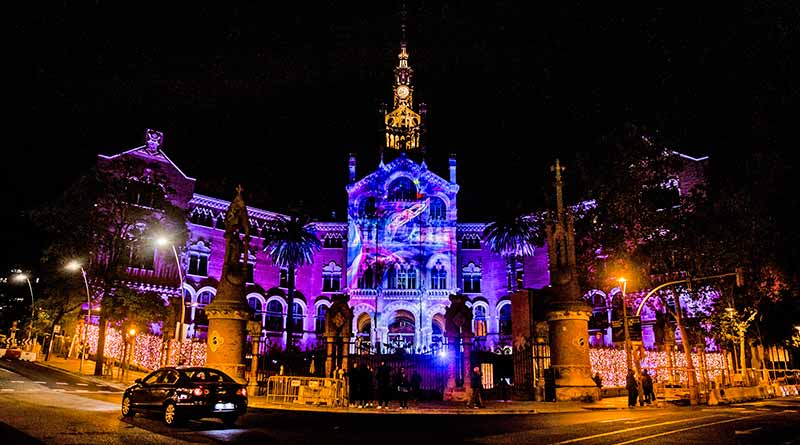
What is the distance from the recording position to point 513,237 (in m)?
57.9

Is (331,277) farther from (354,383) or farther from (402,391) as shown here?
(354,383)

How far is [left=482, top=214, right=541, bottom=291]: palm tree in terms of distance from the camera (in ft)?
189

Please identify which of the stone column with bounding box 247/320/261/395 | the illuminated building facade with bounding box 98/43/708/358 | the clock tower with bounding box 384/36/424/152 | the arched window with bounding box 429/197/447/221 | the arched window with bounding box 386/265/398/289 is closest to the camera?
the stone column with bounding box 247/320/261/395

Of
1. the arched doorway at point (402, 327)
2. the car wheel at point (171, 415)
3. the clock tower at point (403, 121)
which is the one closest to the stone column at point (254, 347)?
the car wheel at point (171, 415)

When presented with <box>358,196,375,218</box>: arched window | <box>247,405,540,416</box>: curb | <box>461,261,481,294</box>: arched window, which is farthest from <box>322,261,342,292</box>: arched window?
<box>247,405,540,416</box>: curb

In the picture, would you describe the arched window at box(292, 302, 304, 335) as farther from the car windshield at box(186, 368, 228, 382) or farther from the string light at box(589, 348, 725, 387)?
the car windshield at box(186, 368, 228, 382)

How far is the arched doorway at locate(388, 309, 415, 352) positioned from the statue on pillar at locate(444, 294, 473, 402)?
1299 inches

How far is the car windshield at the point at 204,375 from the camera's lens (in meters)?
14.3

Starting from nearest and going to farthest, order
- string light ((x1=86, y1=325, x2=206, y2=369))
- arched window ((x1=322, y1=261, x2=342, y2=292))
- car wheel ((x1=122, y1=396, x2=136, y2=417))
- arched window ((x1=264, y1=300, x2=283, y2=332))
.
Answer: car wheel ((x1=122, y1=396, x2=136, y2=417)), string light ((x1=86, y1=325, x2=206, y2=369)), arched window ((x1=264, y1=300, x2=283, y2=332)), arched window ((x1=322, y1=261, x2=342, y2=292))

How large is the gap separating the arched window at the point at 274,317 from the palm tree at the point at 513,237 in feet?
72.2

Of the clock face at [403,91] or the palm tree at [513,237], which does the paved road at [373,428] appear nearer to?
the palm tree at [513,237]

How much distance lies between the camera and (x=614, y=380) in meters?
31.9

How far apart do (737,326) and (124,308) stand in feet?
120

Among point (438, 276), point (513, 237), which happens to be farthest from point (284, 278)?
point (513, 237)
